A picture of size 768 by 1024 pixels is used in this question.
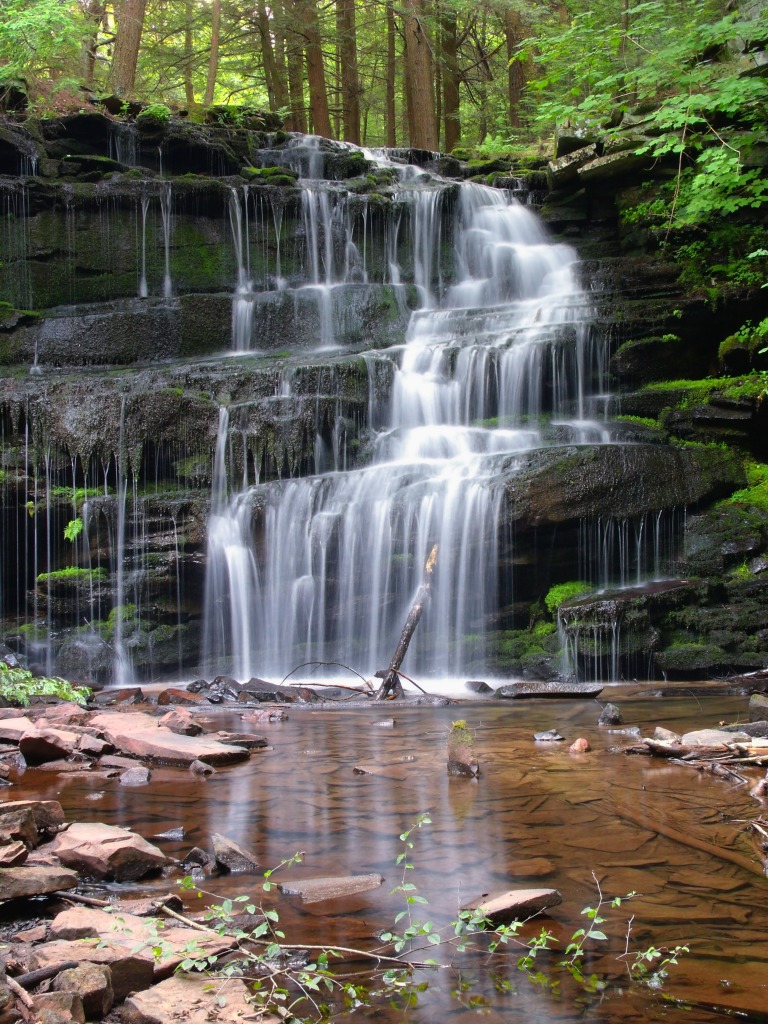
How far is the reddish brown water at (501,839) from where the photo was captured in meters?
3.00

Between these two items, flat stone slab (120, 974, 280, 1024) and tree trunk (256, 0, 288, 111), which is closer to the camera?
flat stone slab (120, 974, 280, 1024)

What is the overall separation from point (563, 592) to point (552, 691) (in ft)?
8.56

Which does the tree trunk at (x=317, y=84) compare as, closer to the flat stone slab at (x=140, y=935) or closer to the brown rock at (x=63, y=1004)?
the flat stone slab at (x=140, y=935)

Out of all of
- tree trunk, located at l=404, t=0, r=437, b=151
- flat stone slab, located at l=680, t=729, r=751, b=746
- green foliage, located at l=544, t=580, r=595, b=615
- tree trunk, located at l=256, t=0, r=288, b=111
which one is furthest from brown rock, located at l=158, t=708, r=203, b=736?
tree trunk, located at l=256, t=0, r=288, b=111

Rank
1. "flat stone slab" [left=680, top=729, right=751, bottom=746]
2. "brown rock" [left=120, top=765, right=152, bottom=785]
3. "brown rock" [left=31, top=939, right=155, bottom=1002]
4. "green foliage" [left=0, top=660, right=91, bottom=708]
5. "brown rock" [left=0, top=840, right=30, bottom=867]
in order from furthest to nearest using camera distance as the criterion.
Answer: "green foliage" [left=0, top=660, right=91, bottom=708] < "flat stone slab" [left=680, top=729, right=751, bottom=746] < "brown rock" [left=120, top=765, right=152, bottom=785] < "brown rock" [left=0, top=840, right=30, bottom=867] < "brown rock" [left=31, top=939, right=155, bottom=1002]

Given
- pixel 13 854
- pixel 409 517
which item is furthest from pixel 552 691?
pixel 13 854

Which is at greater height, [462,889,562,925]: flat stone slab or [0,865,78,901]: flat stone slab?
[0,865,78,901]: flat stone slab

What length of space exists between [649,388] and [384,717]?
8541mm

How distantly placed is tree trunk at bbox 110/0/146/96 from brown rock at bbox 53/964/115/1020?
22995 millimetres

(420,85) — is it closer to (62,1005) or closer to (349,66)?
(349,66)

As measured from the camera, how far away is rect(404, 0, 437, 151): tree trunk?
24.0m

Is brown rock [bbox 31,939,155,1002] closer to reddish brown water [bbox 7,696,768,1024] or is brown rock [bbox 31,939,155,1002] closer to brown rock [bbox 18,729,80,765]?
reddish brown water [bbox 7,696,768,1024]

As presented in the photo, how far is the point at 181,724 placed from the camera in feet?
24.7

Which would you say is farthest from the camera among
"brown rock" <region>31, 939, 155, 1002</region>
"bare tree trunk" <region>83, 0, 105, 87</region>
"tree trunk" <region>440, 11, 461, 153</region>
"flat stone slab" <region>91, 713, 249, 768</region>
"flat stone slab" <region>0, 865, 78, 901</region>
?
"tree trunk" <region>440, 11, 461, 153</region>
